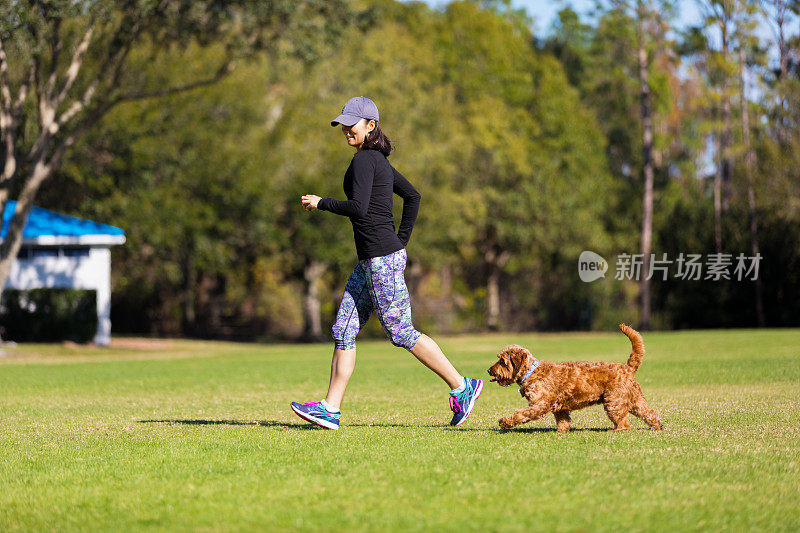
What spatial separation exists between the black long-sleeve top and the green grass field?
1.55 meters

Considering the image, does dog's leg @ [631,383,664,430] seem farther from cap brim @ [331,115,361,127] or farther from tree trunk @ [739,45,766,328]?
tree trunk @ [739,45,766,328]

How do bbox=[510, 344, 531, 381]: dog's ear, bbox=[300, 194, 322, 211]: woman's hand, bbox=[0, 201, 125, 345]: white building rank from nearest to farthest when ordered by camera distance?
1. bbox=[300, 194, 322, 211]: woman's hand
2. bbox=[510, 344, 531, 381]: dog's ear
3. bbox=[0, 201, 125, 345]: white building

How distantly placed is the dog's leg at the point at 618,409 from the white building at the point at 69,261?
23546 millimetres

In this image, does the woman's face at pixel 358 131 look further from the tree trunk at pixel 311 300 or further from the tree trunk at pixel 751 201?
the tree trunk at pixel 751 201

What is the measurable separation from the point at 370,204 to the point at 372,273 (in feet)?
1.87

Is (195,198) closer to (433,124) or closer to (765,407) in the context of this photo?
(433,124)

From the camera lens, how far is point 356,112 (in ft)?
25.9

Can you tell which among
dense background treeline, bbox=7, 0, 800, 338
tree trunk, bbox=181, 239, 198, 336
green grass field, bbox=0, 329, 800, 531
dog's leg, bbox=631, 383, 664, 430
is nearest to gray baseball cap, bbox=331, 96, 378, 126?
green grass field, bbox=0, 329, 800, 531

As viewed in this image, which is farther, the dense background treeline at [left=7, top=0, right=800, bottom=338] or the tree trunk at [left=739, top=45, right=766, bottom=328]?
the tree trunk at [left=739, top=45, right=766, bottom=328]

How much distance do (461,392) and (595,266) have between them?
39.7 metres

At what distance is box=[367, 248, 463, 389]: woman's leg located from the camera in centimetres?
780

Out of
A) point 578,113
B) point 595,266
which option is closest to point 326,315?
point 595,266

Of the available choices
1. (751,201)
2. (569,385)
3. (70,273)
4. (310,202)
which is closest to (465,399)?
(569,385)

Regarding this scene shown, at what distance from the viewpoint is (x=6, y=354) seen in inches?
969
